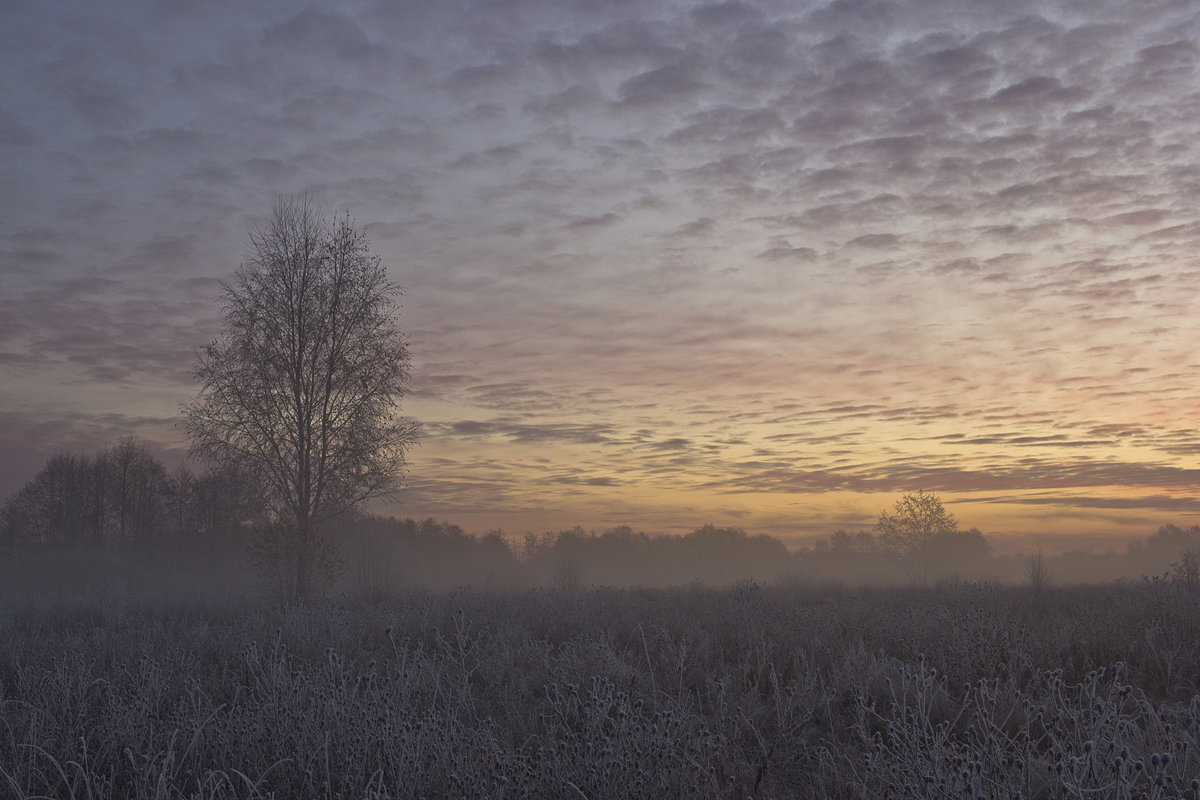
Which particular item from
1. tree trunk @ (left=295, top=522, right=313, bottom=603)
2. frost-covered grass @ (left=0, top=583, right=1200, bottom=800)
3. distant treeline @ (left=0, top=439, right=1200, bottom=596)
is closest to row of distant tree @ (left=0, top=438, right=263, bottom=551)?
distant treeline @ (left=0, top=439, right=1200, bottom=596)

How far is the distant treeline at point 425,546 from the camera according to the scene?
809 inches

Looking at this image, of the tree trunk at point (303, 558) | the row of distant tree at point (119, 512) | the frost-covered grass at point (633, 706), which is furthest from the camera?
the row of distant tree at point (119, 512)

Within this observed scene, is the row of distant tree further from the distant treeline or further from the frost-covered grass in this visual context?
the frost-covered grass

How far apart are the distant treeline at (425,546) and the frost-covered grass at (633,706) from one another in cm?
742

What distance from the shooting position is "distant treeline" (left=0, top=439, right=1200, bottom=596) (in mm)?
20547

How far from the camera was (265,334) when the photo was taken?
18.0 meters

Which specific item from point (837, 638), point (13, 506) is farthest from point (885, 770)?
point (13, 506)

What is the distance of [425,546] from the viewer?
9788 cm

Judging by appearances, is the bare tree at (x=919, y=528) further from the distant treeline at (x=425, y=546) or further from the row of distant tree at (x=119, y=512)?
the row of distant tree at (x=119, y=512)

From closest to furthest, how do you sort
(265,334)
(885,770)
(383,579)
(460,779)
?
(460,779) → (885,770) → (265,334) → (383,579)

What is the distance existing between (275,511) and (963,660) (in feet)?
53.9

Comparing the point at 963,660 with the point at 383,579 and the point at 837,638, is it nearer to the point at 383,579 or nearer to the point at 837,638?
the point at 837,638

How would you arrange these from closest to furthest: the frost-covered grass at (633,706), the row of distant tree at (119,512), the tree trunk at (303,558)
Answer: the frost-covered grass at (633,706)
the tree trunk at (303,558)
the row of distant tree at (119,512)

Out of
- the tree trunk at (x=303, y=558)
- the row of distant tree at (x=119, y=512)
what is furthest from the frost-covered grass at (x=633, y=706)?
the row of distant tree at (x=119, y=512)
